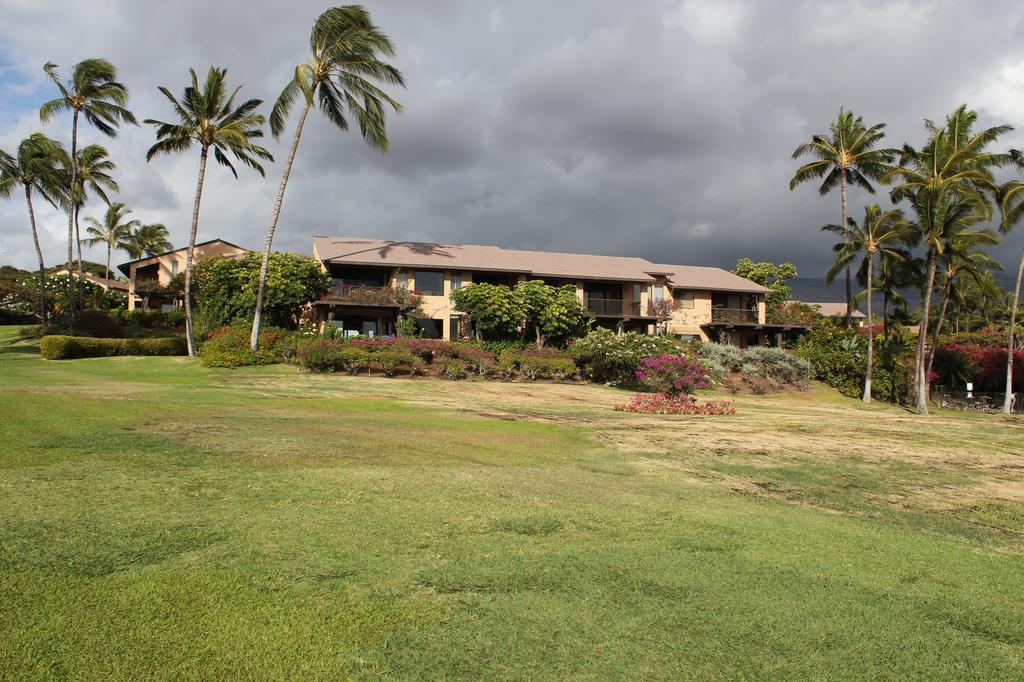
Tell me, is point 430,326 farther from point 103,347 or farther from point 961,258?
point 961,258

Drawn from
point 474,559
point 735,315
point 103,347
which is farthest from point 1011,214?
point 103,347

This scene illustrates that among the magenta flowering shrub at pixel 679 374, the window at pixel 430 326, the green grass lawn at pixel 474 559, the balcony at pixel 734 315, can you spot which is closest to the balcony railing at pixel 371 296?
the window at pixel 430 326

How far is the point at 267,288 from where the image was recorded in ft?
114

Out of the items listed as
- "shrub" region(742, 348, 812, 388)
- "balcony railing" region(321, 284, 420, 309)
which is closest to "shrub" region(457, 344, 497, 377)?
"balcony railing" region(321, 284, 420, 309)

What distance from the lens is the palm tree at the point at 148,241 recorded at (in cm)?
6675

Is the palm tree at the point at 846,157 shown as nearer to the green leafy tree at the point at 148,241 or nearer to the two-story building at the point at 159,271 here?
the two-story building at the point at 159,271

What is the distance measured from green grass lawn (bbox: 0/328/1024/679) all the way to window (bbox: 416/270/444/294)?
91.6ft

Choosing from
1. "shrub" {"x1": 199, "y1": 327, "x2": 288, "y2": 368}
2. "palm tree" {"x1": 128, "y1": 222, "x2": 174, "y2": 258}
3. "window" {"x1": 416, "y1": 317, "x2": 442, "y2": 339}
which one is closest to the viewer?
"shrub" {"x1": 199, "y1": 327, "x2": 288, "y2": 368}

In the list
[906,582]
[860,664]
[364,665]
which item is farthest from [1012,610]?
[364,665]

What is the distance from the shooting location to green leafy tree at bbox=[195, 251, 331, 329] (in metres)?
35.0

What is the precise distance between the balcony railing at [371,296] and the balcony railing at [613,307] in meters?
12.1

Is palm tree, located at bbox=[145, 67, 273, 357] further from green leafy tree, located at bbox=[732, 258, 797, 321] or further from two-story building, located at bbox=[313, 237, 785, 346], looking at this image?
green leafy tree, located at bbox=[732, 258, 797, 321]

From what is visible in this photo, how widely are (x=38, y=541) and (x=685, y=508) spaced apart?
6190 millimetres

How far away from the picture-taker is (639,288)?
44.8m
